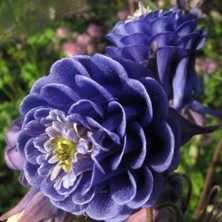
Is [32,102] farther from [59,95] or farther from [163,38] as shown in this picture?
[163,38]

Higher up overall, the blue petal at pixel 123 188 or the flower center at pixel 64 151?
the flower center at pixel 64 151

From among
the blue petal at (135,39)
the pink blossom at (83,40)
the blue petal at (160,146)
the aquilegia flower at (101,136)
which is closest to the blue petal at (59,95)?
the aquilegia flower at (101,136)

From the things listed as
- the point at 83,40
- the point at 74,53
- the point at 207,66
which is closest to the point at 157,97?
the point at 207,66

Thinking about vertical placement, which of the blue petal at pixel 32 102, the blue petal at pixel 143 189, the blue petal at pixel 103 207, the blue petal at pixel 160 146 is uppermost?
the blue petal at pixel 32 102

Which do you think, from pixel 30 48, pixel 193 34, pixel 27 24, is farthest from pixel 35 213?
pixel 30 48

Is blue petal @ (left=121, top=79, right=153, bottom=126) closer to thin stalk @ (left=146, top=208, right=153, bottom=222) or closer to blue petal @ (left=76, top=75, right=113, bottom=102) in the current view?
blue petal @ (left=76, top=75, right=113, bottom=102)

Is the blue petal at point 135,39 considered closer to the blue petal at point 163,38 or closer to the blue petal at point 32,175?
the blue petal at point 163,38

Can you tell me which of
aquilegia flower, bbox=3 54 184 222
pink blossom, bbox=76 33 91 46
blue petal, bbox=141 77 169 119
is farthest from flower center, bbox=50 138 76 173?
pink blossom, bbox=76 33 91 46
